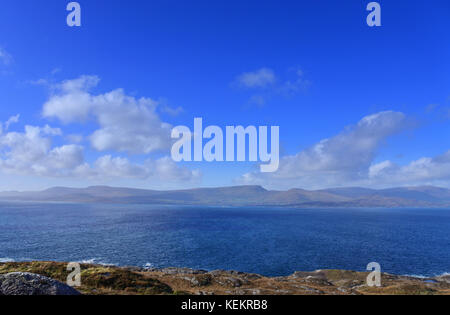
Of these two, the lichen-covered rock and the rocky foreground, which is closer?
the lichen-covered rock

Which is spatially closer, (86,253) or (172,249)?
(86,253)

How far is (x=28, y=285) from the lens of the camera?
1838 cm

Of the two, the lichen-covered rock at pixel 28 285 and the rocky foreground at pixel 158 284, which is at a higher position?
the lichen-covered rock at pixel 28 285

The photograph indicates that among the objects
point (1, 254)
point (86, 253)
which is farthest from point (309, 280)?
point (1, 254)

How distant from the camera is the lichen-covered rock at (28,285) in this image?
1781cm

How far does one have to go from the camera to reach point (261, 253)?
241ft

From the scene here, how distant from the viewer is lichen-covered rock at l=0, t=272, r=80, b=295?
17812 millimetres

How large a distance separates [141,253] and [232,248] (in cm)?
3101

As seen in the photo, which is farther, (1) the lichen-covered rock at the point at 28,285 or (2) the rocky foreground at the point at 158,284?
(2) the rocky foreground at the point at 158,284

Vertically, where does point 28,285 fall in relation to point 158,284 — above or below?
above

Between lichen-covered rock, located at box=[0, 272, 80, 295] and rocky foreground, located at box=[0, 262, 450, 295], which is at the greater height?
lichen-covered rock, located at box=[0, 272, 80, 295]

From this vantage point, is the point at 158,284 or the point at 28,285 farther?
the point at 158,284
